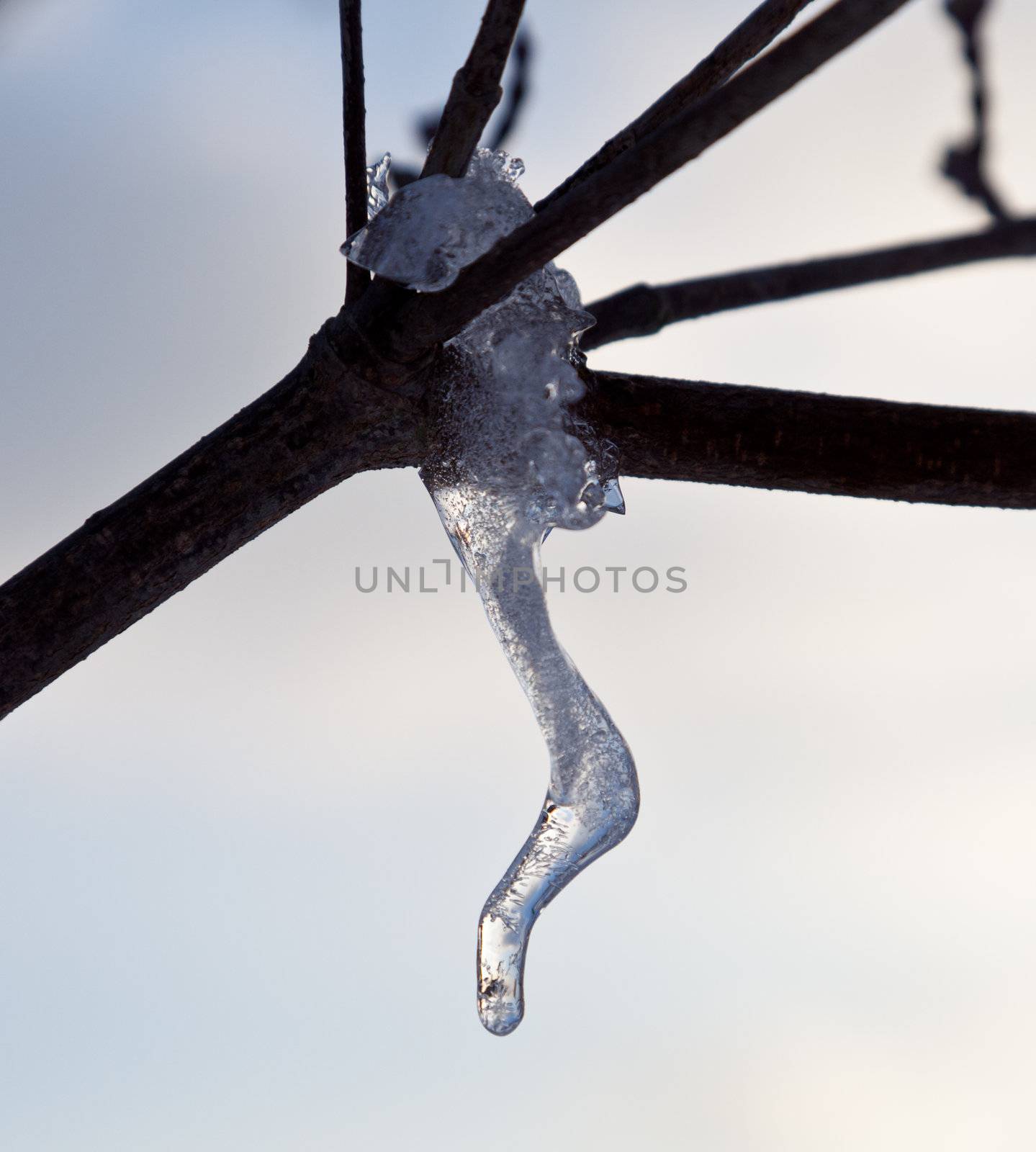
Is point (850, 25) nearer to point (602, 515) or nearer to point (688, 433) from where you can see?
point (688, 433)

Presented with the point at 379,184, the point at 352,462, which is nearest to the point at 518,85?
the point at 379,184

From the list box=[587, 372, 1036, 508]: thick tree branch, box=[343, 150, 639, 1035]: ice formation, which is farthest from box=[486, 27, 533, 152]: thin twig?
box=[587, 372, 1036, 508]: thick tree branch

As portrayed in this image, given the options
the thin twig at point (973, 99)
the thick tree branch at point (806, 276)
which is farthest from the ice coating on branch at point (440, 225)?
the thin twig at point (973, 99)

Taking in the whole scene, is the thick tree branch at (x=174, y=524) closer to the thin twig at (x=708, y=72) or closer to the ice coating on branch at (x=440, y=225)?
A: the ice coating on branch at (x=440, y=225)

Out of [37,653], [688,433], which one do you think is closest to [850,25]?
[688,433]

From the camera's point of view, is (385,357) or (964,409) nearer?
(385,357)

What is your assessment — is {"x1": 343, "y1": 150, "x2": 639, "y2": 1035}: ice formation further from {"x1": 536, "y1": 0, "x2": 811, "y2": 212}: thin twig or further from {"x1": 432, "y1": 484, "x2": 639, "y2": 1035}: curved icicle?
{"x1": 536, "y1": 0, "x2": 811, "y2": 212}: thin twig

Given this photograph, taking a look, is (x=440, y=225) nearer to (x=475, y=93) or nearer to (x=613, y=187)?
(x=475, y=93)
